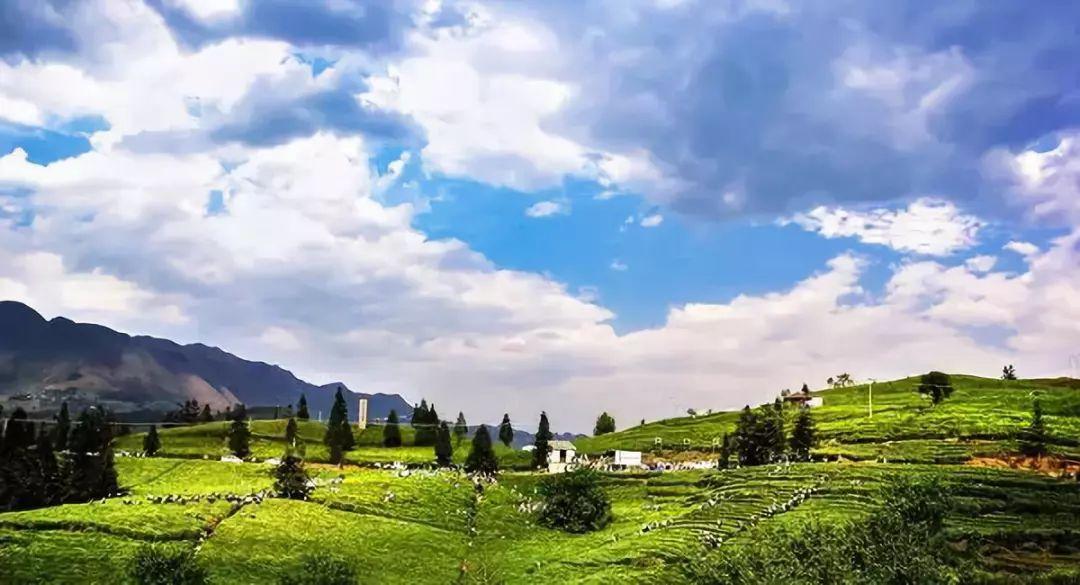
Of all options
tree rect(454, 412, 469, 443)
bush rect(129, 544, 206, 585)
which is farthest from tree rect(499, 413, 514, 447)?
bush rect(129, 544, 206, 585)

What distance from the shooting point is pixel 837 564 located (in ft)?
198

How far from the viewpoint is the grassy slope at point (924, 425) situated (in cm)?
12125

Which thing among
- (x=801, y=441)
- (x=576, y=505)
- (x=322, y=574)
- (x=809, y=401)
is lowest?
(x=322, y=574)

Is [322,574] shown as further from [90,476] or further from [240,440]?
[240,440]

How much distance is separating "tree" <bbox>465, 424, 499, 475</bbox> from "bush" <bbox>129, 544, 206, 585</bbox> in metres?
59.2

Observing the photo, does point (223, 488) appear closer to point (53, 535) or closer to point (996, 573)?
point (53, 535)

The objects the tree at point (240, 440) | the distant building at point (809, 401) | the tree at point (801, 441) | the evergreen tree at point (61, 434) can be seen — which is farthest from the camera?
the distant building at point (809, 401)

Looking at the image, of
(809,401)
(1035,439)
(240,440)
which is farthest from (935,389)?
(240,440)

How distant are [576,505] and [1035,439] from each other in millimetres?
62008

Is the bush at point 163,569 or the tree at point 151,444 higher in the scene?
the tree at point 151,444

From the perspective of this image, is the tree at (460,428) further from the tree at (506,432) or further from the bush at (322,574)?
the bush at (322,574)

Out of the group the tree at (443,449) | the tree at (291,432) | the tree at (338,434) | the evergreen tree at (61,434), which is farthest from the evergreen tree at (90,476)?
the tree at (443,449)

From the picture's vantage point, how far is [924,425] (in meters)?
136

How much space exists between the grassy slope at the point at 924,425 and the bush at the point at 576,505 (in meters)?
40.7
